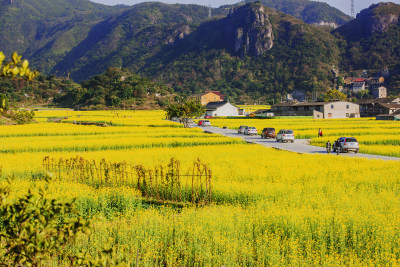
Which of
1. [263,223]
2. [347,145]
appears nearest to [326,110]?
[347,145]

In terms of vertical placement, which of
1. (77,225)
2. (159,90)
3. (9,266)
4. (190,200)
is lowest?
(190,200)

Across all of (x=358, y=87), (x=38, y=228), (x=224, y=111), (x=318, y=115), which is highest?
(x=358, y=87)

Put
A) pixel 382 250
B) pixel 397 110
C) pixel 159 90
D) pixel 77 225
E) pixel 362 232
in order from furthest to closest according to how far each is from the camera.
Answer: pixel 159 90 → pixel 397 110 → pixel 362 232 → pixel 382 250 → pixel 77 225

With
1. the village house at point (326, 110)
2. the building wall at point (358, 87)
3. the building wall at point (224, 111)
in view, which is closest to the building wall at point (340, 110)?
the village house at point (326, 110)

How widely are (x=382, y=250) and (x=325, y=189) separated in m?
6.50

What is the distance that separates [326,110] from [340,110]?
19.2 feet

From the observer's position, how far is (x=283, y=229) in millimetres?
9742

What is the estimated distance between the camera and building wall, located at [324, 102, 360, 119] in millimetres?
93750

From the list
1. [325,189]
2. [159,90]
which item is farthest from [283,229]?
[159,90]

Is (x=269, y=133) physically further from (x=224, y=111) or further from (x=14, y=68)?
(x=224, y=111)

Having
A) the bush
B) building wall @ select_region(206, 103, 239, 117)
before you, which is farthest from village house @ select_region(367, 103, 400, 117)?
the bush

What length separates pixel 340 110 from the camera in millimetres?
95938

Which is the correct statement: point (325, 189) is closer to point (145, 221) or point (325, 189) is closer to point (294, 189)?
point (294, 189)

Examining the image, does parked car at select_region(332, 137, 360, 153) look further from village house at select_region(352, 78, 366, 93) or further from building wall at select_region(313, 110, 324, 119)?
village house at select_region(352, 78, 366, 93)
